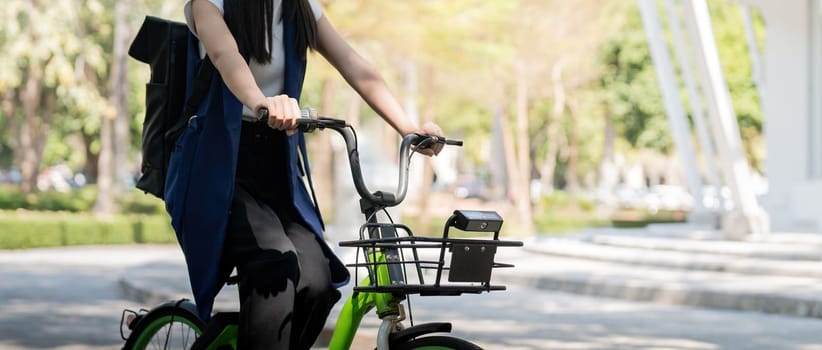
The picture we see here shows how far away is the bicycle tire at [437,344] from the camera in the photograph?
3389mm

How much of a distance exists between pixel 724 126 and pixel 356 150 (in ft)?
47.1

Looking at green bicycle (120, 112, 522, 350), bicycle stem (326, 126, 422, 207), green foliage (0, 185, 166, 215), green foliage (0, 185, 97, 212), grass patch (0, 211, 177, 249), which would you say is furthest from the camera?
green foliage (0, 185, 166, 215)

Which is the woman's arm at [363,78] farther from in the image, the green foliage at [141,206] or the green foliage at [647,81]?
the green foliage at [647,81]

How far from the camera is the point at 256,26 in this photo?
402cm

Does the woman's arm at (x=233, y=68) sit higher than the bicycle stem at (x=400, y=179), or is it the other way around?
the woman's arm at (x=233, y=68)

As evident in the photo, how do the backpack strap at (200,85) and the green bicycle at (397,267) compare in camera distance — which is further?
the backpack strap at (200,85)

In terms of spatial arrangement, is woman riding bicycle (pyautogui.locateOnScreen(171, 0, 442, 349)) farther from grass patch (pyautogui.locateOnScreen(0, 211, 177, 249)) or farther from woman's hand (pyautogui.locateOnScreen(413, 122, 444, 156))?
grass patch (pyautogui.locateOnScreen(0, 211, 177, 249))

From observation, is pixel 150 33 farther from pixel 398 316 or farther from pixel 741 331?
pixel 741 331

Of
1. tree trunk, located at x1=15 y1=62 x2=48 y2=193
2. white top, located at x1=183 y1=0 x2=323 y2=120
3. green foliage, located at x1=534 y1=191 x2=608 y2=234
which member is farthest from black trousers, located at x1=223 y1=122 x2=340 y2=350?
tree trunk, located at x1=15 y1=62 x2=48 y2=193

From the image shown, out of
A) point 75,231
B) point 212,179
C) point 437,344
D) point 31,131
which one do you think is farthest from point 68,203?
point 437,344

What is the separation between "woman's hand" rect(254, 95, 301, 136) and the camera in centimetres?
349

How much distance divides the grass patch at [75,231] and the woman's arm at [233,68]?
19200 millimetres

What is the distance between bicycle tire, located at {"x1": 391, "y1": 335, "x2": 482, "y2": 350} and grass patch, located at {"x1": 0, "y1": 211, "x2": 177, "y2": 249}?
19.7 meters

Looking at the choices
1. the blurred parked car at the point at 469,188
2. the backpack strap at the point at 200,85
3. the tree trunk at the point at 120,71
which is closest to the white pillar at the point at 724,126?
the backpack strap at the point at 200,85
